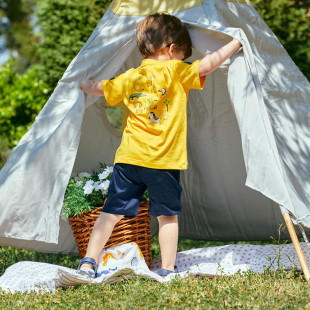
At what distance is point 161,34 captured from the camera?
11.0ft

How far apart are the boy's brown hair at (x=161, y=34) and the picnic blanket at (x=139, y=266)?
131cm

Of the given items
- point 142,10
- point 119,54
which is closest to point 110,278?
point 119,54

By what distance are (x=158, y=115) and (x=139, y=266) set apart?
0.99m

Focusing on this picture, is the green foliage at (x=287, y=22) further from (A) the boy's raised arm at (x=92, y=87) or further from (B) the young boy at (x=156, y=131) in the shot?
Answer: (A) the boy's raised arm at (x=92, y=87)

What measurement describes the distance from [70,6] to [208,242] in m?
2.84

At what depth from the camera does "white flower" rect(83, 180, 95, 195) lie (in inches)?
145

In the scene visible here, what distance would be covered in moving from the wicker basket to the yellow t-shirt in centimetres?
55

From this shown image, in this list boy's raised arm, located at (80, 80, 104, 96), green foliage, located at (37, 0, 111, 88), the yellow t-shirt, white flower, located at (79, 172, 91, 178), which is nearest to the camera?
the yellow t-shirt

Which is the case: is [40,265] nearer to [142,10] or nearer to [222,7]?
[142,10]

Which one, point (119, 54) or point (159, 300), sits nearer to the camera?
point (159, 300)

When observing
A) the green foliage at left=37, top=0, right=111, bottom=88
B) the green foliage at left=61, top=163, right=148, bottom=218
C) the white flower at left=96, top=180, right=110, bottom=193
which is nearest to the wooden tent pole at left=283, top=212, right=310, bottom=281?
the green foliage at left=61, top=163, right=148, bottom=218

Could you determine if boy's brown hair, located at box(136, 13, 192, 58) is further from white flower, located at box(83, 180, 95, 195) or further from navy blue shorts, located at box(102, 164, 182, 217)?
white flower, located at box(83, 180, 95, 195)

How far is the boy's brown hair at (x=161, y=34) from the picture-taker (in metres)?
3.34

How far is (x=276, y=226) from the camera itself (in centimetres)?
427
